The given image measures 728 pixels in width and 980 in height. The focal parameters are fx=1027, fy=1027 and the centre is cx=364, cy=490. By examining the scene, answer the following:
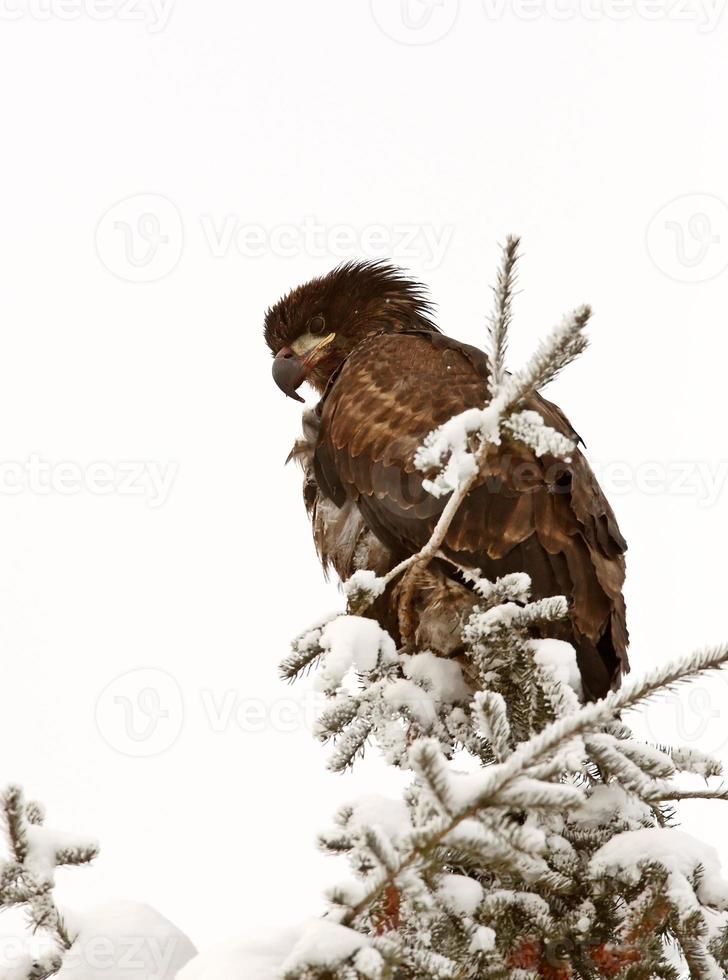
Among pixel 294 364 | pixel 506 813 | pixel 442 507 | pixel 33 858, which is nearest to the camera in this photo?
pixel 33 858

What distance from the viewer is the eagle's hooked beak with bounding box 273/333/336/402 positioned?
521 centimetres

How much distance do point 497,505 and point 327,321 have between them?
1.79 m

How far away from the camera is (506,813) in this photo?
9.13ft

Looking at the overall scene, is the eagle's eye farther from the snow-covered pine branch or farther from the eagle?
the snow-covered pine branch

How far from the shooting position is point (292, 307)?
5355mm

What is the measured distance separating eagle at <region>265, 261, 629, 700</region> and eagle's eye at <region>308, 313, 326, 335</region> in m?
0.55

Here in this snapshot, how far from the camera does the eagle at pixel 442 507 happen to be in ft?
13.0

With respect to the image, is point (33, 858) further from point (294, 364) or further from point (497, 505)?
point (294, 364)

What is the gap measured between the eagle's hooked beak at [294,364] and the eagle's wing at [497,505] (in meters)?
0.85

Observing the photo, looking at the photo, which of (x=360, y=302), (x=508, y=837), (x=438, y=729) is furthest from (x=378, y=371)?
(x=508, y=837)

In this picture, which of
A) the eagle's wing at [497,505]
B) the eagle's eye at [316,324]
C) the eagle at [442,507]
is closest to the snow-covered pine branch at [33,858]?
the eagle at [442,507]

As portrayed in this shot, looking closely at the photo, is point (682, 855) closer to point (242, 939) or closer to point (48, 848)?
point (242, 939)

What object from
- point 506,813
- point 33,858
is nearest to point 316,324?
point 506,813

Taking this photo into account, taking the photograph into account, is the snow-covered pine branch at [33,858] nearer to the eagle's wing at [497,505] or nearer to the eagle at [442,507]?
the eagle at [442,507]
